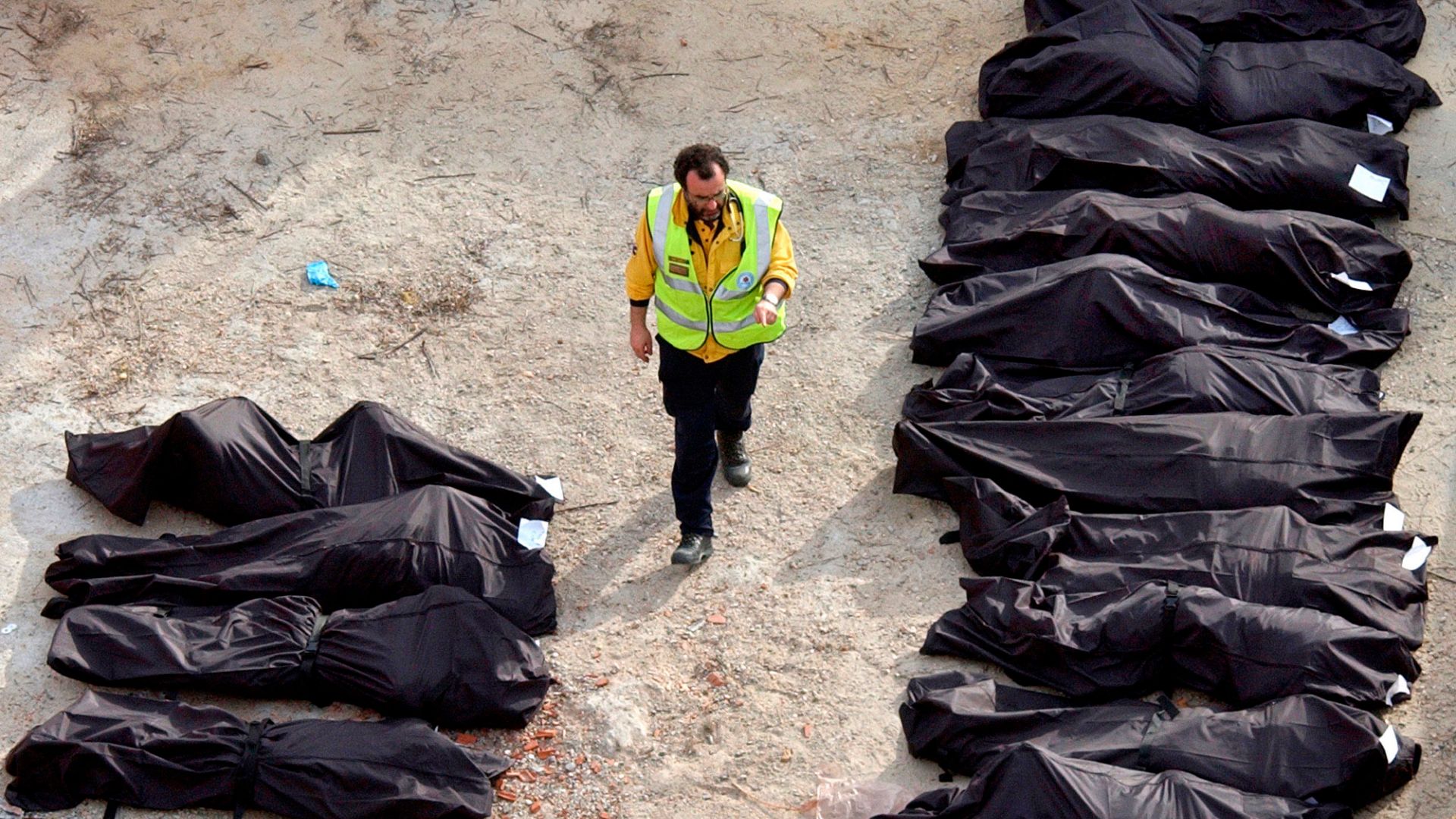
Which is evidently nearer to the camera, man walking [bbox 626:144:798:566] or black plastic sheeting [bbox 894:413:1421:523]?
man walking [bbox 626:144:798:566]

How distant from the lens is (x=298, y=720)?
5707 mm

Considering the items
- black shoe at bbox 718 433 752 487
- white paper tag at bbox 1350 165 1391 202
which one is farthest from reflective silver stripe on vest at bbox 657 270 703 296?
white paper tag at bbox 1350 165 1391 202

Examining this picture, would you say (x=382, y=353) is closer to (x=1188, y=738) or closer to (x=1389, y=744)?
(x=1188, y=738)

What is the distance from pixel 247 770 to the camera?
17.8ft

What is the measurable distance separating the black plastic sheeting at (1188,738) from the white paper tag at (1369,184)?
325 centimetres

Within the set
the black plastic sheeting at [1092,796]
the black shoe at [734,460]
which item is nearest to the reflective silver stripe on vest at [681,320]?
the black shoe at [734,460]

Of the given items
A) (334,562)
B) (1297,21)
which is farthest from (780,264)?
(1297,21)

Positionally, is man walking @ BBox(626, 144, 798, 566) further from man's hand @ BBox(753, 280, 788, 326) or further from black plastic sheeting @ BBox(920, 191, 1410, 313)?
black plastic sheeting @ BBox(920, 191, 1410, 313)

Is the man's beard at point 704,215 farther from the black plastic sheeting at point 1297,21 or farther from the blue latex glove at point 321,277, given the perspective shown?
the black plastic sheeting at point 1297,21

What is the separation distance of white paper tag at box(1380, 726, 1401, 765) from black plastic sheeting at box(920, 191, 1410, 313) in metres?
2.66

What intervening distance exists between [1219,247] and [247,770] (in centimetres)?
484

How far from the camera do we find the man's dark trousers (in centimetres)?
607

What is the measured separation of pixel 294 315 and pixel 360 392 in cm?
68

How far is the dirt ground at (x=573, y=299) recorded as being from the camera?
5.95m
